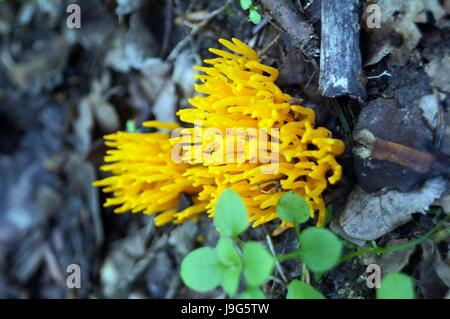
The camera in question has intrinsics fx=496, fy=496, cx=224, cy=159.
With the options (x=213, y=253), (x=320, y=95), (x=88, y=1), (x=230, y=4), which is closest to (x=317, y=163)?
(x=320, y=95)

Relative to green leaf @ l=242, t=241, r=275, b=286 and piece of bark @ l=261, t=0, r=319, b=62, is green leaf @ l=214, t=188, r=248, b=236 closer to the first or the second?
green leaf @ l=242, t=241, r=275, b=286

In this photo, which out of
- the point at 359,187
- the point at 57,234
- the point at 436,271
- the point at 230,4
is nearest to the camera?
the point at 436,271

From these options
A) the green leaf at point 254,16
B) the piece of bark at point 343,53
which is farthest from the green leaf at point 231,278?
the green leaf at point 254,16

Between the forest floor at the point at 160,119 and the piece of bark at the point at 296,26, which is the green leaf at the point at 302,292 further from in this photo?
the piece of bark at the point at 296,26

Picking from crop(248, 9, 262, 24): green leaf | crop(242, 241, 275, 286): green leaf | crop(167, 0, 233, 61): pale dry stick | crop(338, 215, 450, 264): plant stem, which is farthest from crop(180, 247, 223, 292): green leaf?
crop(167, 0, 233, 61): pale dry stick

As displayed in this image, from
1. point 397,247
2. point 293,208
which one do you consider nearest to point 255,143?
point 293,208

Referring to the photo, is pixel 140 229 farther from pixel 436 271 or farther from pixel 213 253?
pixel 436 271
